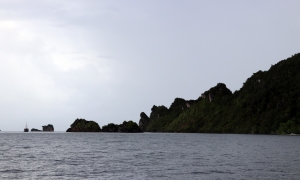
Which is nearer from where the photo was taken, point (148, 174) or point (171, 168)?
point (148, 174)

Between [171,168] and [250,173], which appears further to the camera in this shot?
[171,168]

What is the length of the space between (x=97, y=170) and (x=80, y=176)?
7.03 metres

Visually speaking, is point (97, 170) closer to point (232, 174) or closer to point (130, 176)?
point (130, 176)

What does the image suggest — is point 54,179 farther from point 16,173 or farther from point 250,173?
point 250,173

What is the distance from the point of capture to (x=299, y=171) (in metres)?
54.0

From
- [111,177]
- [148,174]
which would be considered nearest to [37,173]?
[111,177]

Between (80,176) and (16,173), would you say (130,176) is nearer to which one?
(80,176)

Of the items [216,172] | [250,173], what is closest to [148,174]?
[216,172]

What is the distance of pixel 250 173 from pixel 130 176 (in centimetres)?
1814

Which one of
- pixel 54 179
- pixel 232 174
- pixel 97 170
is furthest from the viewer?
pixel 97 170

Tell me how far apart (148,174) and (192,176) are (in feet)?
22.4

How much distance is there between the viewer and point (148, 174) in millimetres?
53469

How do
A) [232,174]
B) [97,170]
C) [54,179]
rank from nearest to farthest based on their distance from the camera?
1. [54,179]
2. [232,174]
3. [97,170]

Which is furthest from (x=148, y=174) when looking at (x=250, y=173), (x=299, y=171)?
(x=299, y=171)
